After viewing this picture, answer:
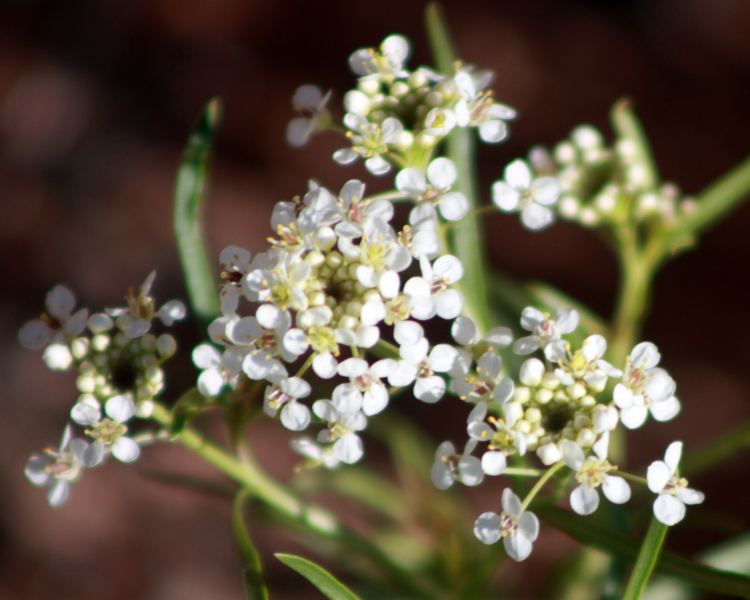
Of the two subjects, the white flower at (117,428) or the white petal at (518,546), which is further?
the white flower at (117,428)

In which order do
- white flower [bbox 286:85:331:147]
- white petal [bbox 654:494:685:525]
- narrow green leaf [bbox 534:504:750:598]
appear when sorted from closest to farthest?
1. white petal [bbox 654:494:685:525]
2. narrow green leaf [bbox 534:504:750:598]
3. white flower [bbox 286:85:331:147]

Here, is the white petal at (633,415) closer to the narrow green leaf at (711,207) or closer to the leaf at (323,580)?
the leaf at (323,580)

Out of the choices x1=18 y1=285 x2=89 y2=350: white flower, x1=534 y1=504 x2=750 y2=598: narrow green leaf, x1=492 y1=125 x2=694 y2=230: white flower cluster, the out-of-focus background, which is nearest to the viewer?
x1=534 y1=504 x2=750 y2=598: narrow green leaf

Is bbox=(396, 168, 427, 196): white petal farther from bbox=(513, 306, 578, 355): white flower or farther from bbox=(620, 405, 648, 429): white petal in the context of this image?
bbox=(620, 405, 648, 429): white petal

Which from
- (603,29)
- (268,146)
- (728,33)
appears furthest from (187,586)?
(728,33)

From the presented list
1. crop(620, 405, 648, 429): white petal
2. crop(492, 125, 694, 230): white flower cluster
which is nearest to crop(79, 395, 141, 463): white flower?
crop(620, 405, 648, 429): white petal

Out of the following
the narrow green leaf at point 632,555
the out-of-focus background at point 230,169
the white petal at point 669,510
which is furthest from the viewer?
the out-of-focus background at point 230,169

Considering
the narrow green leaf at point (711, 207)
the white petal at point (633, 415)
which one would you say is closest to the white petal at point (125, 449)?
the white petal at point (633, 415)
